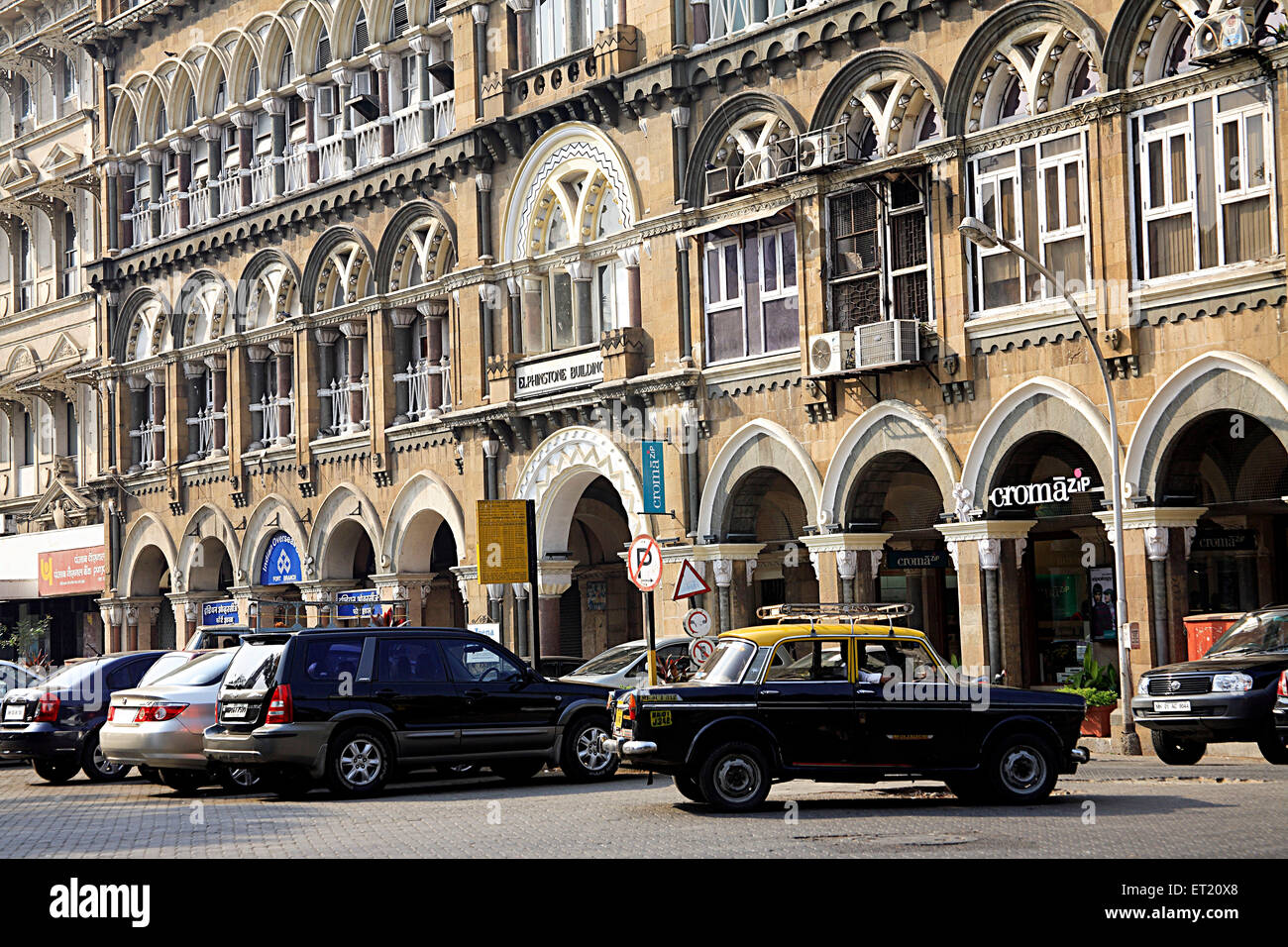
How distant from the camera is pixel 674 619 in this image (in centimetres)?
3161

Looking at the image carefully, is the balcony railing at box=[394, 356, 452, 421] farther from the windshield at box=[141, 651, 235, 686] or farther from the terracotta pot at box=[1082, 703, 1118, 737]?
the windshield at box=[141, 651, 235, 686]

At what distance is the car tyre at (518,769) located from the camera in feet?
65.0

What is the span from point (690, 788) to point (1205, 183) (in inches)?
504

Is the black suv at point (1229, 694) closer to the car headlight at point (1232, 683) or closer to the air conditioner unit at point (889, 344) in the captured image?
the car headlight at point (1232, 683)

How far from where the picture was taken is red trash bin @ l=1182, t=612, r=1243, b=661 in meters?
23.2

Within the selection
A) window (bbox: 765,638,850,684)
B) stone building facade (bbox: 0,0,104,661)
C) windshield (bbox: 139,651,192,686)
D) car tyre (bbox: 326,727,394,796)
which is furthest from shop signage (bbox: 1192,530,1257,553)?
stone building facade (bbox: 0,0,104,661)

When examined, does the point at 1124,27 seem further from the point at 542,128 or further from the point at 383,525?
the point at 383,525

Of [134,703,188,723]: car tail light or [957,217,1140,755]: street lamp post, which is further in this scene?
[957,217,1140,755]: street lamp post

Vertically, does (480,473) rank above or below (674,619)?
above

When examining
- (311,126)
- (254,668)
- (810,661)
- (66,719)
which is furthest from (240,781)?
(311,126)

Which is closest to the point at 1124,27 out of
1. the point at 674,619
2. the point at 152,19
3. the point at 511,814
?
the point at 674,619

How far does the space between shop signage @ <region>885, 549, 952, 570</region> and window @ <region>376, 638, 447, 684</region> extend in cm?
1316

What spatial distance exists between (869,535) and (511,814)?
14.1m

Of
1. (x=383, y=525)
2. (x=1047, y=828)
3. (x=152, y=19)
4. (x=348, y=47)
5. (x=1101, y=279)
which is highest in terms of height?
(x=152, y=19)
